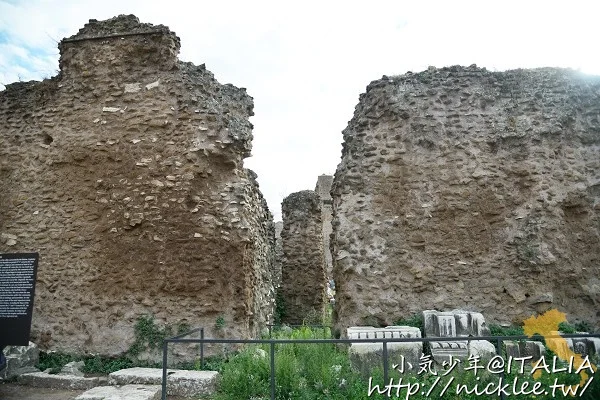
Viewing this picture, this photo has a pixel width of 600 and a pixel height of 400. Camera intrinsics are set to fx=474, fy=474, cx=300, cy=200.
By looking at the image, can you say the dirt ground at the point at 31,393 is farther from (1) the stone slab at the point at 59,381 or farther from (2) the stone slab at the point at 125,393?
(2) the stone slab at the point at 125,393

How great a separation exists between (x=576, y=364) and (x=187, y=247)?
5599mm

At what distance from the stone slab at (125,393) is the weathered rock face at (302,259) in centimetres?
612

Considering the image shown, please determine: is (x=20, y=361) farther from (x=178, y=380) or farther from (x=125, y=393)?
(x=178, y=380)

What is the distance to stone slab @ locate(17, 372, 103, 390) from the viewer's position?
6.71 m

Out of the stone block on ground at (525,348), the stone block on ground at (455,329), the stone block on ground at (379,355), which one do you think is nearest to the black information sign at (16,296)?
the stone block on ground at (379,355)

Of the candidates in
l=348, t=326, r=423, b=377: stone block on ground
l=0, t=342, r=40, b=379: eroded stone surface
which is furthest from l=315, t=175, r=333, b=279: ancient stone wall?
l=348, t=326, r=423, b=377: stone block on ground

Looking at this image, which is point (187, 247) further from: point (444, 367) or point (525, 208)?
point (525, 208)

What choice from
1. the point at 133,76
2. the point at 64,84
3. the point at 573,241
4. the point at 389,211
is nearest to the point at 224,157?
the point at 133,76

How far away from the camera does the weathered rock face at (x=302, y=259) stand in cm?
1224

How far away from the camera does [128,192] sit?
8.05 m

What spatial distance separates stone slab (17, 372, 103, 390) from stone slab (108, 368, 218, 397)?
0.49 metres

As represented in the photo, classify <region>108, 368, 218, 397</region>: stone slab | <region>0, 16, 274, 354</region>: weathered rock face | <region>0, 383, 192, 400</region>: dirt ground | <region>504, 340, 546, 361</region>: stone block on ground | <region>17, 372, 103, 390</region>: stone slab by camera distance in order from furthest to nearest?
<region>0, 16, 274, 354</region>: weathered rock face, <region>17, 372, 103, 390</region>: stone slab, <region>0, 383, 192, 400</region>: dirt ground, <region>504, 340, 546, 361</region>: stone block on ground, <region>108, 368, 218, 397</region>: stone slab

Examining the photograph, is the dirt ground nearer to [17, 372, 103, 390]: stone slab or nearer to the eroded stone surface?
[17, 372, 103, 390]: stone slab

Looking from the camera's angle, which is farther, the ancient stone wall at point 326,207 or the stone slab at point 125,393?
the ancient stone wall at point 326,207
